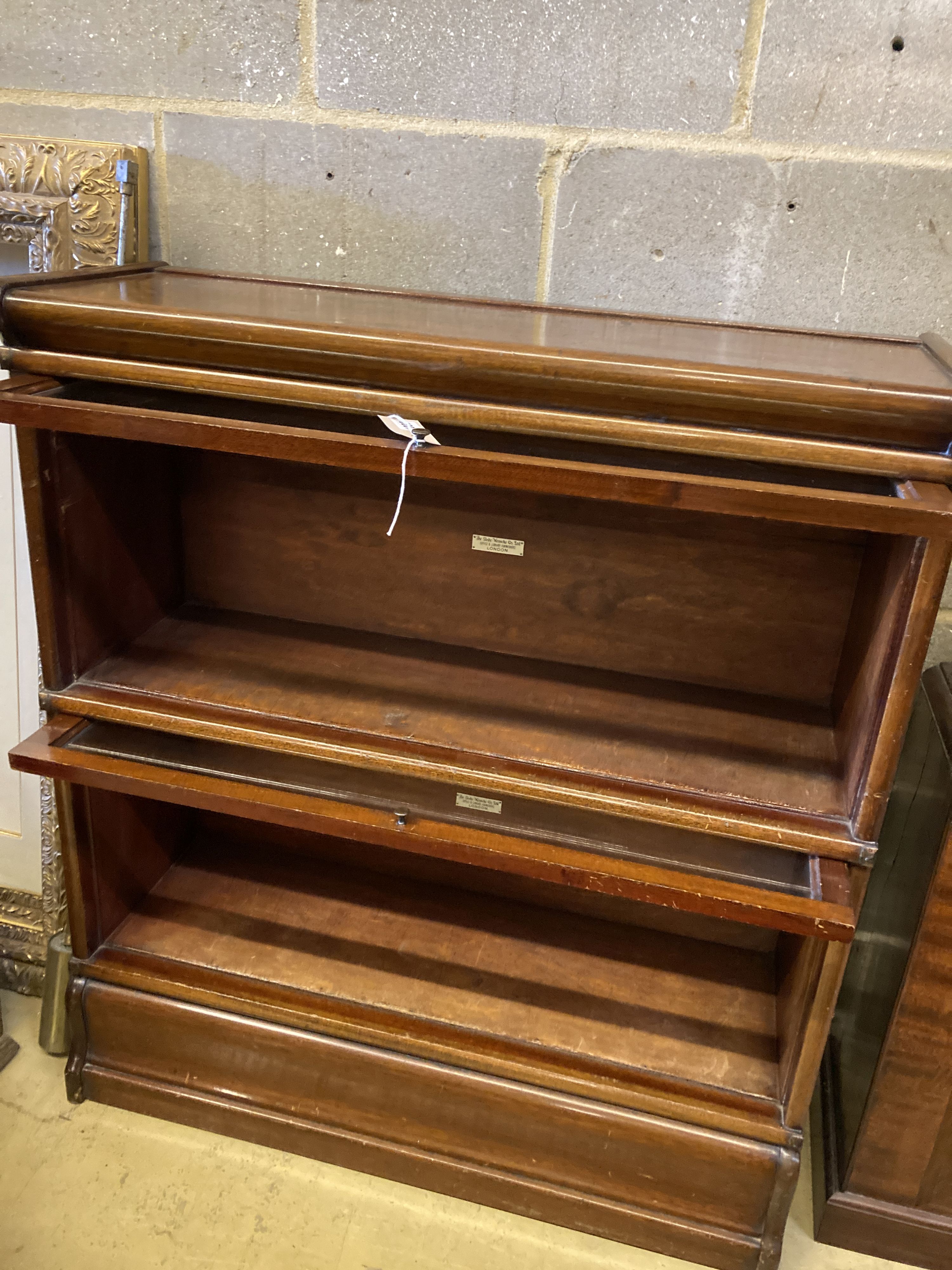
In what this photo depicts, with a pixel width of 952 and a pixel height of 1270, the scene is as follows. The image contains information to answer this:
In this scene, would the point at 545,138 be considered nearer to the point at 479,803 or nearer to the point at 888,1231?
the point at 479,803

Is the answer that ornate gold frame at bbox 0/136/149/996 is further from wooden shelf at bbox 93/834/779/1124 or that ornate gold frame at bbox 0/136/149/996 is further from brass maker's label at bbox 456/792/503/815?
brass maker's label at bbox 456/792/503/815

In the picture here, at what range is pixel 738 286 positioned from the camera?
1.29 metres

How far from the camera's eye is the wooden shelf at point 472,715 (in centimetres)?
110

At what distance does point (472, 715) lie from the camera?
47.6 inches

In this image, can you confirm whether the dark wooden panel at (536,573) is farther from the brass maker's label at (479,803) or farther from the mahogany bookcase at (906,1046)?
the brass maker's label at (479,803)

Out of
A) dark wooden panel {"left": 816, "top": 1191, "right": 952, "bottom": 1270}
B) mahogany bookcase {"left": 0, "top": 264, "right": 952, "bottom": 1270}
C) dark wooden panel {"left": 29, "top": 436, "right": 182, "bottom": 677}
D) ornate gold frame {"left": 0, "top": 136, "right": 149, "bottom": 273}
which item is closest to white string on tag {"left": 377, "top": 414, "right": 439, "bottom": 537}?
mahogany bookcase {"left": 0, "top": 264, "right": 952, "bottom": 1270}

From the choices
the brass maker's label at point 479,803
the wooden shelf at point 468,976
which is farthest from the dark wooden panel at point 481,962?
the brass maker's label at point 479,803

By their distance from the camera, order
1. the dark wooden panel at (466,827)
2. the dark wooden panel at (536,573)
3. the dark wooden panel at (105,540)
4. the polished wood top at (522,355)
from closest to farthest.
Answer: the polished wood top at (522,355) → the dark wooden panel at (466,827) → the dark wooden panel at (105,540) → the dark wooden panel at (536,573)

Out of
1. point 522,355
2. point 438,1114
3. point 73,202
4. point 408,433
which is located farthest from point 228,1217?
point 73,202

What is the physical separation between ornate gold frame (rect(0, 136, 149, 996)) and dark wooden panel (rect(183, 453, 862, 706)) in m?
0.33

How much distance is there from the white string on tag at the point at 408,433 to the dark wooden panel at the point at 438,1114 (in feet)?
2.77

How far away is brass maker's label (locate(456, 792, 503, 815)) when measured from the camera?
1118 mm

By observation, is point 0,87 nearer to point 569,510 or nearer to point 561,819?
point 569,510

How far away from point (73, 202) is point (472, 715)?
92 cm
